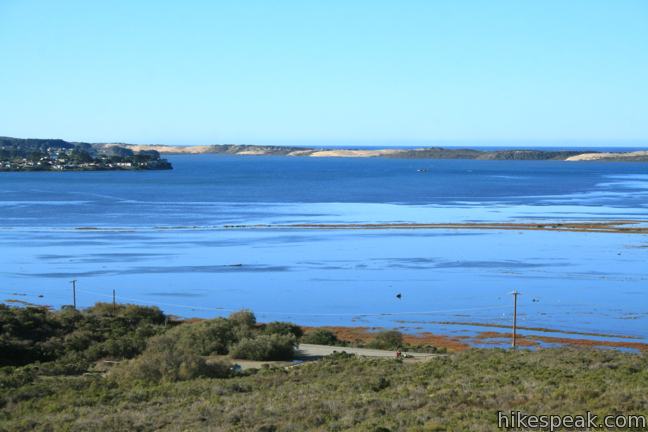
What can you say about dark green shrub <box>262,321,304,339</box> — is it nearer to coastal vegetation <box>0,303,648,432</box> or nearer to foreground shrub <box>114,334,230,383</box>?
coastal vegetation <box>0,303,648,432</box>

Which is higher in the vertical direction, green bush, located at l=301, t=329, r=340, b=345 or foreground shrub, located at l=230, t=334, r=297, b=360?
foreground shrub, located at l=230, t=334, r=297, b=360

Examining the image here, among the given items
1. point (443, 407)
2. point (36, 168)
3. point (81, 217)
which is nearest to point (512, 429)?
point (443, 407)

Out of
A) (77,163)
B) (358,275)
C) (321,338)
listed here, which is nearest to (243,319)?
(321,338)

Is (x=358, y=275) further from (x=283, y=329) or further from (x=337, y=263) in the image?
(x=283, y=329)

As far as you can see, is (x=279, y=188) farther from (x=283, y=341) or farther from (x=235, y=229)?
(x=283, y=341)

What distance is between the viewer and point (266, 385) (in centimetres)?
1797

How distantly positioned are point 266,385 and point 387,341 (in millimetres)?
8322

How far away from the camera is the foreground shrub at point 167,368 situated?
63.7 ft

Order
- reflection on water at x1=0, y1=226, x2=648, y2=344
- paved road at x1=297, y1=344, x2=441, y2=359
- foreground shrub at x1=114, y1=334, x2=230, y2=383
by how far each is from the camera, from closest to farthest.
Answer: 1. foreground shrub at x1=114, y1=334, x2=230, y2=383
2. paved road at x1=297, y1=344, x2=441, y2=359
3. reflection on water at x1=0, y1=226, x2=648, y2=344

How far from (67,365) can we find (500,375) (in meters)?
10.1

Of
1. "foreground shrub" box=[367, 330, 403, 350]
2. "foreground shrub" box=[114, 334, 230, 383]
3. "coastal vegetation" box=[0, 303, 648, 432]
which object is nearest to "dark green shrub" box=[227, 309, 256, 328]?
"coastal vegetation" box=[0, 303, 648, 432]

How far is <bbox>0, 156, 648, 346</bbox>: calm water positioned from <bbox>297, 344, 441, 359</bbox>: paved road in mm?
5440

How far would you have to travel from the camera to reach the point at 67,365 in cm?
2091

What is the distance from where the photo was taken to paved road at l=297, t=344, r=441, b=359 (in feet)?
76.3
